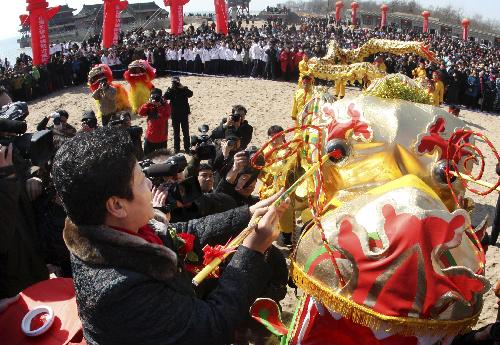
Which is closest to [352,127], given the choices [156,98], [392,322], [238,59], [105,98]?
[392,322]

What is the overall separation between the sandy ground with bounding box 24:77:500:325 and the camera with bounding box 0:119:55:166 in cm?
712

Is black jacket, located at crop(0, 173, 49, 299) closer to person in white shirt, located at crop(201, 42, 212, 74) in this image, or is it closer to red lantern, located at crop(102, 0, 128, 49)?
person in white shirt, located at crop(201, 42, 212, 74)

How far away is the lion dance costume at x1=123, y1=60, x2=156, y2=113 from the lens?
843cm

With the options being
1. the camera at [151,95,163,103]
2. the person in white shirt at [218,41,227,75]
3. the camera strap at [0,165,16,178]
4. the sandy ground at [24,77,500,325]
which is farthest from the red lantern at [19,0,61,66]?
the camera strap at [0,165,16,178]

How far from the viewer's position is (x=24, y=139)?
318 cm

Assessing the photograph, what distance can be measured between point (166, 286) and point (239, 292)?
0.25 m

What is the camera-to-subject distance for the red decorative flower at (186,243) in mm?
2174

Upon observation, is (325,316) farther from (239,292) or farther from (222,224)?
(239,292)

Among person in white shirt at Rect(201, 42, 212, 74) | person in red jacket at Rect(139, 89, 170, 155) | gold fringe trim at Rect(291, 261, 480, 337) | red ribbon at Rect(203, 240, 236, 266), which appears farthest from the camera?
person in white shirt at Rect(201, 42, 212, 74)

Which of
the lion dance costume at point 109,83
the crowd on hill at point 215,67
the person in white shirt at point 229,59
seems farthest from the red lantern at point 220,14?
the lion dance costume at point 109,83

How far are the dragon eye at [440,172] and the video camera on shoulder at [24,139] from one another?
2.32 meters

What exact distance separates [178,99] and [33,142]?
6341 mm

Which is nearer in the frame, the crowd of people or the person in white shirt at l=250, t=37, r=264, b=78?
the crowd of people

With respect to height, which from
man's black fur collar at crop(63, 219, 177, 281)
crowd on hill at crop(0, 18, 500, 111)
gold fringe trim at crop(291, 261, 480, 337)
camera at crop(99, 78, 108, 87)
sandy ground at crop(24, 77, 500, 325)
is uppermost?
man's black fur collar at crop(63, 219, 177, 281)
